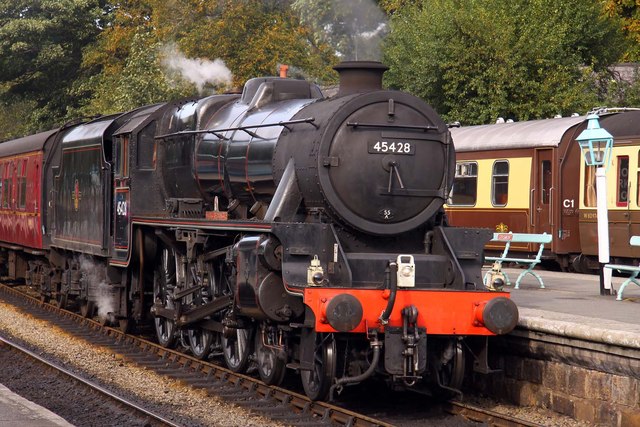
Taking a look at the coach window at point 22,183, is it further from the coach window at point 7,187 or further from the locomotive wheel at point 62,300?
the locomotive wheel at point 62,300

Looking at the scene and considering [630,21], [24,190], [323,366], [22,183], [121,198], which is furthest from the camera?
[630,21]

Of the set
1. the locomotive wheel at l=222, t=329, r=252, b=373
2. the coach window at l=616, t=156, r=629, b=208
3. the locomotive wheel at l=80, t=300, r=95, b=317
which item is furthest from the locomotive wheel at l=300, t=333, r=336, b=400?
the coach window at l=616, t=156, r=629, b=208

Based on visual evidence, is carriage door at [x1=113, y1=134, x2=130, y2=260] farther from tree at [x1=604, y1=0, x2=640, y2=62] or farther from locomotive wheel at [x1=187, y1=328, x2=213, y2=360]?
tree at [x1=604, y1=0, x2=640, y2=62]

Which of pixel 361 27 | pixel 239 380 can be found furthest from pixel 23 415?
pixel 361 27

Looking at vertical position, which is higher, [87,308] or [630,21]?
[630,21]

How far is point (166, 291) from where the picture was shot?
12734mm

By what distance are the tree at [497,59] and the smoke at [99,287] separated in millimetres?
12572

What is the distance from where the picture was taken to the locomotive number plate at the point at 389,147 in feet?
31.5

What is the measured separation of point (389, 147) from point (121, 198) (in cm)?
518

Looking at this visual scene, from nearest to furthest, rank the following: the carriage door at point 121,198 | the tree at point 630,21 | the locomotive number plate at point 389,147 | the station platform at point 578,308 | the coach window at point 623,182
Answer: the station platform at point 578,308 < the locomotive number plate at point 389,147 < the carriage door at point 121,198 < the coach window at point 623,182 < the tree at point 630,21

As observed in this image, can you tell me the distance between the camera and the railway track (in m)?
8.98

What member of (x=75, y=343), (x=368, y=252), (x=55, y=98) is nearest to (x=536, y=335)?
(x=368, y=252)

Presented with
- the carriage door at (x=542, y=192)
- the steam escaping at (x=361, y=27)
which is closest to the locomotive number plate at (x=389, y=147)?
the steam escaping at (x=361, y=27)

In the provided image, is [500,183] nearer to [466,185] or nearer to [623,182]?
[466,185]
